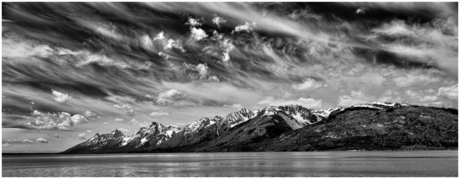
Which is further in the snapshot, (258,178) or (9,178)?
(9,178)

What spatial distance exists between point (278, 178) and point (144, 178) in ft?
119

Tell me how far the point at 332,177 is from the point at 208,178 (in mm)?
31777

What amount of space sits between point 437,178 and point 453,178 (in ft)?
12.3

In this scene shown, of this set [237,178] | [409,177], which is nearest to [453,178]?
[409,177]

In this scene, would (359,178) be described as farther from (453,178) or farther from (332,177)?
(453,178)

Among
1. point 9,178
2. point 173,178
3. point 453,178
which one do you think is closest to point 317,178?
point 453,178

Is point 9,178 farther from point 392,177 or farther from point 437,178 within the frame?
point 437,178

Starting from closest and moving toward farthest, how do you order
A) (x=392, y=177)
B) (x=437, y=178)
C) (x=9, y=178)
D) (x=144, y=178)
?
1. (x=437, y=178)
2. (x=392, y=177)
3. (x=144, y=178)
4. (x=9, y=178)

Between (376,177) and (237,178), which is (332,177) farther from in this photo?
(237,178)

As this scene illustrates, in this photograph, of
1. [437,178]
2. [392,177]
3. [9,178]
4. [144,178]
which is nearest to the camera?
[437,178]

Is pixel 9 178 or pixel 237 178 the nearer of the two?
pixel 237 178

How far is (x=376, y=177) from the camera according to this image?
89438 mm

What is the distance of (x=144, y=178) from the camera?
99.2 m

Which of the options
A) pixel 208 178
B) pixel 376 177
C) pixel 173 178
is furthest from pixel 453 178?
pixel 173 178
